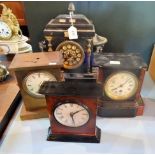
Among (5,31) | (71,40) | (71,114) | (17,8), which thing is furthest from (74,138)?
(17,8)

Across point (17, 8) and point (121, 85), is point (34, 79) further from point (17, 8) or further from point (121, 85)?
point (17, 8)

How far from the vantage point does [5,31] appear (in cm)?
115

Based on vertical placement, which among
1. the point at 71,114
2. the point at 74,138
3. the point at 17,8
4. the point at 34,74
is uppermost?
the point at 17,8

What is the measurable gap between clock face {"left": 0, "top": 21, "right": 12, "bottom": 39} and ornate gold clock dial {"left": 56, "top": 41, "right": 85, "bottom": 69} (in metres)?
0.40

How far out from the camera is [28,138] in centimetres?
77

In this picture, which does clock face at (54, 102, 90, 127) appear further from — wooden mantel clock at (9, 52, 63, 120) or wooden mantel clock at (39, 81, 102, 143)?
wooden mantel clock at (9, 52, 63, 120)

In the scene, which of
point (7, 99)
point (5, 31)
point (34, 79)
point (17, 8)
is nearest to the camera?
point (34, 79)

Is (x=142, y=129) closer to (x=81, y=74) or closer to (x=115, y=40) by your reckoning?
(x=81, y=74)

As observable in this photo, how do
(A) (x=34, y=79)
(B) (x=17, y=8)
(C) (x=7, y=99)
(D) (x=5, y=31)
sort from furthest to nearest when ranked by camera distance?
(B) (x=17, y=8), (D) (x=5, y=31), (C) (x=7, y=99), (A) (x=34, y=79)

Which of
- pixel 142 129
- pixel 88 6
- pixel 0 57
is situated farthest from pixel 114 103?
pixel 0 57

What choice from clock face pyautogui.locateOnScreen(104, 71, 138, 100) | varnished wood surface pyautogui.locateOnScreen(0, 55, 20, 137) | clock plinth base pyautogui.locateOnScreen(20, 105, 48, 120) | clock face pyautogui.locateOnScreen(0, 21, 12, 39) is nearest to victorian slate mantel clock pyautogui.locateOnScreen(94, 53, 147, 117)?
clock face pyautogui.locateOnScreen(104, 71, 138, 100)

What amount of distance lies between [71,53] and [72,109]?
1.26 feet

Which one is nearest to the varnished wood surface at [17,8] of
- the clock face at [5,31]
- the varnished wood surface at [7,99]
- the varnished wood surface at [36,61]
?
the clock face at [5,31]

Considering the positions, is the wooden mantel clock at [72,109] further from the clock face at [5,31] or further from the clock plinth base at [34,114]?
the clock face at [5,31]
